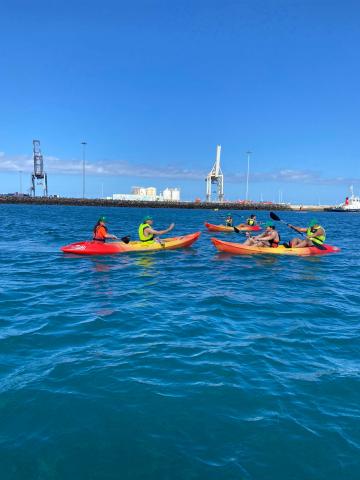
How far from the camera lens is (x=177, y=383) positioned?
17.0 ft

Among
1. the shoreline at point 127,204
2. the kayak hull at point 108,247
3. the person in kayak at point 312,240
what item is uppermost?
the shoreline at point 127,204

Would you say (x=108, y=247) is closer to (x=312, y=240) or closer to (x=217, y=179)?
(x=312, y=240)

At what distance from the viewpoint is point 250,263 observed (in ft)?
49.7

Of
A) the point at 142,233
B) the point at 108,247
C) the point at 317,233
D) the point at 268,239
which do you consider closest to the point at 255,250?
the point at 268,239

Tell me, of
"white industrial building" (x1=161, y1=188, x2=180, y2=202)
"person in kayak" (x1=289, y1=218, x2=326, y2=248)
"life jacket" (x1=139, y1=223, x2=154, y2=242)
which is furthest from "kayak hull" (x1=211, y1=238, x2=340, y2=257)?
"white industrial building" (x1=161, y1=188, x2=180, y2=202)

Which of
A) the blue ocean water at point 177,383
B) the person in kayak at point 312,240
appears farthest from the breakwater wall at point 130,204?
the blue ocean water at point 177,383

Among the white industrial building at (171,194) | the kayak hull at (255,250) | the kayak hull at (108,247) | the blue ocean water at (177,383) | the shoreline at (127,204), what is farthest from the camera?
the white industrial building at (171,194)

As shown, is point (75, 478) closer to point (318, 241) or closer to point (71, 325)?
point (71, 325)

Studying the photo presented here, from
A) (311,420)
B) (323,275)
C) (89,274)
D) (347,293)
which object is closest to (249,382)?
(311,420)

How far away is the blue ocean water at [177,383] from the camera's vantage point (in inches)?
148

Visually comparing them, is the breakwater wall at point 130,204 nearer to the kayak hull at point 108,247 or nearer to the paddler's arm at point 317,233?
the kayak hull at point 108,247

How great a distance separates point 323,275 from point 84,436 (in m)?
10.9

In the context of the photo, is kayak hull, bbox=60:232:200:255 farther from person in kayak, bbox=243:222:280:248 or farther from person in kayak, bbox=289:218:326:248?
person in kayak, bbox=289:218:326:248

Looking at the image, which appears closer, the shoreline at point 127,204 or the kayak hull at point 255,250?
the kayak hull at point 255,250
